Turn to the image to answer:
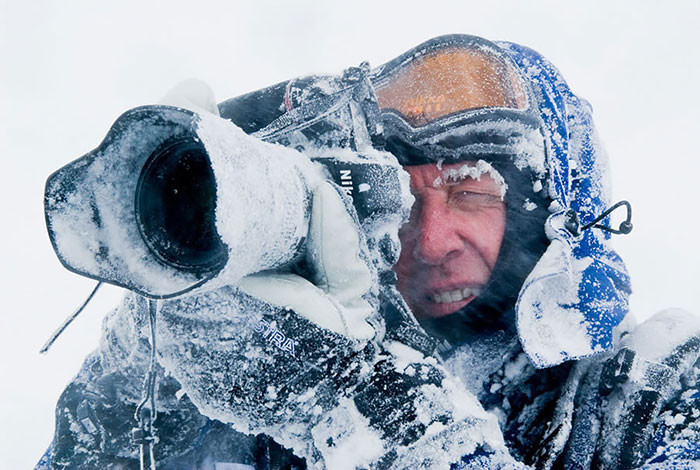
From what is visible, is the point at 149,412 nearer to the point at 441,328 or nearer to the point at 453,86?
the point at 441,328

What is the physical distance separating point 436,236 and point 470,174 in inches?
8.8

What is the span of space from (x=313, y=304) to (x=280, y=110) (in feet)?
2.99

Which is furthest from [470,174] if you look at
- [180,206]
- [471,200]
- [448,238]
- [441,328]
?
[180,206]

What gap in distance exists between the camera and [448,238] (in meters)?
1.84

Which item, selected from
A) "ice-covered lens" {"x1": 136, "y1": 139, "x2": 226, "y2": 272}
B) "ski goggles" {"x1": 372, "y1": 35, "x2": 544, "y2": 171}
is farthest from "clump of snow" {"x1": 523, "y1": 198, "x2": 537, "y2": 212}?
"ice-covered lens" {"x1": 136, "y1": 139, "x2": 226, "y2": 272}

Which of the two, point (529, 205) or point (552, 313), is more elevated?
point (529, 205)

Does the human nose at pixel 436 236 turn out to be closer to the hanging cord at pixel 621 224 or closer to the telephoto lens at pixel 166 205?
the hanging cord at pixel 621 224

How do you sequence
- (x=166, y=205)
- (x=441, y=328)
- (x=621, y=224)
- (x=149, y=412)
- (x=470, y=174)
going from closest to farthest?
(x=166, y=205) → (x=149, y=412) → (x=621, y=224) → (x=470, y=174) → (x=441, y=328)

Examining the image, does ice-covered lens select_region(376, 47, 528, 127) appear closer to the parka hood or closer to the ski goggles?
the ski goggles

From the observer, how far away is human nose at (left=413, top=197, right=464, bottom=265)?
183 cm

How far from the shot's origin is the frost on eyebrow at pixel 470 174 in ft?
5.98

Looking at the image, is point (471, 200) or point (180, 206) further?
point (471, 200)

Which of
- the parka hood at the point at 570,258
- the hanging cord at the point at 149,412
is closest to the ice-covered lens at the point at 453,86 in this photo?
the parka hood at the point at 570,258

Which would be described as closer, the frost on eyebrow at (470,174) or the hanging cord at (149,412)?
the hanging cord at (149,412)
